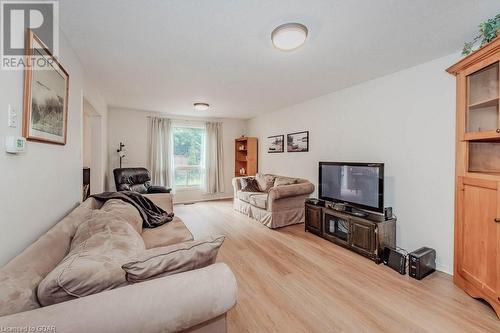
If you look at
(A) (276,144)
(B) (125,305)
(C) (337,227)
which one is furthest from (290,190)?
(B) (125,305)

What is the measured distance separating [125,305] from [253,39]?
222 centimetres

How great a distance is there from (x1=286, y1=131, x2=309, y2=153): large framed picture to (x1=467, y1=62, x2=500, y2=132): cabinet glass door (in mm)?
2586

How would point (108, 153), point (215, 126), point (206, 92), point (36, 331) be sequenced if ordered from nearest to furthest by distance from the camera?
point (36, 331) → point (206, 92) → point (108, 153) → point (215, 126)

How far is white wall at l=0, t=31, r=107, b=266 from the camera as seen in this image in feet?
3.83

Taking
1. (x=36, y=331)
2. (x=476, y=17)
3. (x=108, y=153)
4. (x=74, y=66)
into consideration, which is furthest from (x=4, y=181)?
(x=108, y=153)

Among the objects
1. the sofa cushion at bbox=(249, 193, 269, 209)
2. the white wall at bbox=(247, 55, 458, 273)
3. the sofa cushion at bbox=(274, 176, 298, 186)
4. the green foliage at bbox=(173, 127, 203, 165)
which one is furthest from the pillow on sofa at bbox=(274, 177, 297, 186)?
the green foliage at bbox=(173, 127, 203, 165)

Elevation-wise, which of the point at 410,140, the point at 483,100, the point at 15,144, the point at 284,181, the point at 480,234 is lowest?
Result: the point at 480,234

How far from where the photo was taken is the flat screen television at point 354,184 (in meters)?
2.79

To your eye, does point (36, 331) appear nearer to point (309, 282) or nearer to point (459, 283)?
point (309, 282)

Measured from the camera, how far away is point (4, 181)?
1.15 m

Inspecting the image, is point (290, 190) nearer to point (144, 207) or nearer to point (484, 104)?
point (144, 207)

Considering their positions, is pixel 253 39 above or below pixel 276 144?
above

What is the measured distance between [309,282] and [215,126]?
4.97 m

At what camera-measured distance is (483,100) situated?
191 cm
